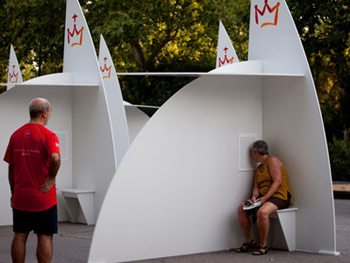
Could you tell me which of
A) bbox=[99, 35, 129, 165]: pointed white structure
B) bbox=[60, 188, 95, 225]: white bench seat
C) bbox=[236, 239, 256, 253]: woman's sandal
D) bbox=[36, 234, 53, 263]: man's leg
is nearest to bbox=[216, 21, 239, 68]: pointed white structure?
bbox=[99, 35, 129, 165]: pointed white structure

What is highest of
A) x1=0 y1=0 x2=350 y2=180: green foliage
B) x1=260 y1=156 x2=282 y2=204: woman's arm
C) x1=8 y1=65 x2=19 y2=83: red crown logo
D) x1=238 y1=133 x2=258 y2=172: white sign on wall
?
x1=0 y1=0 x2=350 y2=180: green foliage

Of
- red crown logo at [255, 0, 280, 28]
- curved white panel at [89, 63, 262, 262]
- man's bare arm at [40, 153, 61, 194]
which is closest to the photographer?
man's bare arm at [40, 153, 61, 194]

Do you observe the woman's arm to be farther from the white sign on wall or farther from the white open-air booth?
the white sign on wall

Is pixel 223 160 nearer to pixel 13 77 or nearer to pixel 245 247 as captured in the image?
pixel 245 247

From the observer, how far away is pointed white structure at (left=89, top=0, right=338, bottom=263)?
26.0ft

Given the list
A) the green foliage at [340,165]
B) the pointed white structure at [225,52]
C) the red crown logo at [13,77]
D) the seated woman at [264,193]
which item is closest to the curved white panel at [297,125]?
the seated woman at [264,193]

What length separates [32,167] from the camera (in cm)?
627

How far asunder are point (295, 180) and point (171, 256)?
1833mm

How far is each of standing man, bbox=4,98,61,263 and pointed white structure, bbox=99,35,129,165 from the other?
19.1 feet

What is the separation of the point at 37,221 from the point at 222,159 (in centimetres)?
302

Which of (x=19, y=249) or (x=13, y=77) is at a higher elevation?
(x=13, y=77)

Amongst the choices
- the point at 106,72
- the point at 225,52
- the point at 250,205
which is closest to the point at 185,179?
the point at 250,205

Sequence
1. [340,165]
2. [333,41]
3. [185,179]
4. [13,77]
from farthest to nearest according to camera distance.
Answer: [340,165] → [333,41] → [13,77] → [185,179]

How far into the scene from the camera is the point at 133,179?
788 cm
